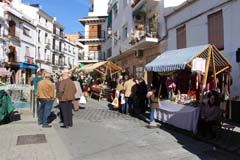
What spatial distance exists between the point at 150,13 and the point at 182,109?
12466 mm

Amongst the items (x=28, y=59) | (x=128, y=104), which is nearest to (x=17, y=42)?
(x=28, y=59)

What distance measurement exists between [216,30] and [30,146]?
887 cm

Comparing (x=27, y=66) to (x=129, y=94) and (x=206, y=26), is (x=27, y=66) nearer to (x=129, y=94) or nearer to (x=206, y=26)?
(x=129, y=94)

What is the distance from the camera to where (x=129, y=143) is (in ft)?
28.6

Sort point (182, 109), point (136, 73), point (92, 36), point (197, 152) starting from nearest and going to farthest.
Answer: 1. point (197, 152)
2. point (182, 109)
3. point (136, 73)
4. point (92, 36)

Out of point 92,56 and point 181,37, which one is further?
point 92,56

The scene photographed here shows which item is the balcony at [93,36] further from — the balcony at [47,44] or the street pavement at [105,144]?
the street pavement at [105,144]

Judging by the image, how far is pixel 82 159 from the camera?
23.5 ft

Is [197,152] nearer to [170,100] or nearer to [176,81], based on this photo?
[170,100]


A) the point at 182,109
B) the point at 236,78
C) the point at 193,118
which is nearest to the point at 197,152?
the point at 193,118

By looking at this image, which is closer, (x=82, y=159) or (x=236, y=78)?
(x=82, y=159)

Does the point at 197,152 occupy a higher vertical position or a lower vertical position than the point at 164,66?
lower

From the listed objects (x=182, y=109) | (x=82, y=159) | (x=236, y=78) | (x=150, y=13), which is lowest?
(x=82, y=159)

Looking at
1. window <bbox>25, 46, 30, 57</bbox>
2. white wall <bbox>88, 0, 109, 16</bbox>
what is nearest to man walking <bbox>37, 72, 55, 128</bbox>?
white wall <bbox>88, 0, 109, 16</bbox>
